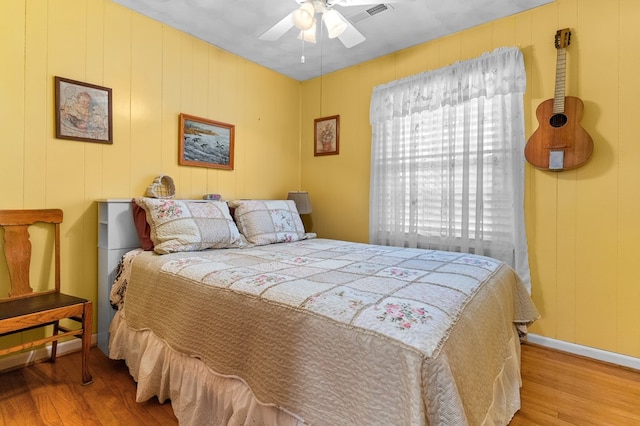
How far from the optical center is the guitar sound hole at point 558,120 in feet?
7.18

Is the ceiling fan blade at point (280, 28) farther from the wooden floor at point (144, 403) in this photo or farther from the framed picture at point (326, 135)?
the wooden floor at point (144, 403)

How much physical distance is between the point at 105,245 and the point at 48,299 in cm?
46

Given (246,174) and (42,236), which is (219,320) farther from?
(246,174)

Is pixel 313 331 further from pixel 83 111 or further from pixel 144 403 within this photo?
pixel 83 111

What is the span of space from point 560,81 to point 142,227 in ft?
10.1

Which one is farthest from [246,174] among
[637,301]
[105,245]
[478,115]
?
[637,301]

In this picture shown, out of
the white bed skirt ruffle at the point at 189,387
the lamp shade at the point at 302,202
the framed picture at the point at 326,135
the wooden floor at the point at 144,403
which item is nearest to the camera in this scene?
the white bed skirt ruffle at the point at 189,387

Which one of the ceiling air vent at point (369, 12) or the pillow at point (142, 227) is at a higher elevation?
the ceiling air vent at point (369, 12)

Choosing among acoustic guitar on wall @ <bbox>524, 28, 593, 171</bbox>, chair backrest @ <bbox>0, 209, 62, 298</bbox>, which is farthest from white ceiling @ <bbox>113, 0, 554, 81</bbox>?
chair backrest @ <bbox>0, 209, 62, 298</bbox>

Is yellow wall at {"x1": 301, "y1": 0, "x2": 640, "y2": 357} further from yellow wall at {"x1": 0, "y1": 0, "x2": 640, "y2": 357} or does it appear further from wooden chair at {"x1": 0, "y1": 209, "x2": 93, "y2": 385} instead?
wooden chair at {"x1": 0, "y1": 209, "x2": 93, "y2": 385}

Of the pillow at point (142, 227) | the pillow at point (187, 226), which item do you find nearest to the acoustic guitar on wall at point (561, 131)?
the pillow at point (187, 226)

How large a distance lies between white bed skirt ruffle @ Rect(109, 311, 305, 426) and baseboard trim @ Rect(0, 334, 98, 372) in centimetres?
53

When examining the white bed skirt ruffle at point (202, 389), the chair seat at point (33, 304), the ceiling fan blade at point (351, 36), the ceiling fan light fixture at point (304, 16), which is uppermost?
the ceiling fan blade at point (351, 36)

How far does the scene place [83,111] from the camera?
2223 mm
